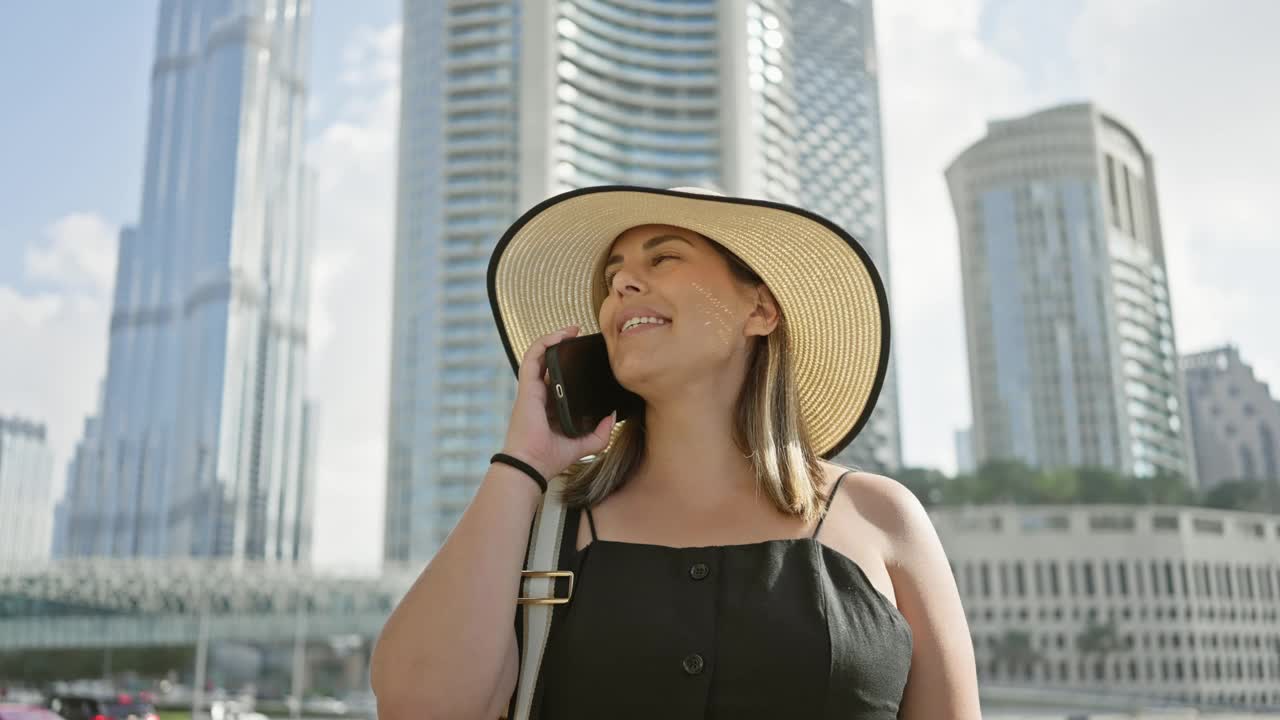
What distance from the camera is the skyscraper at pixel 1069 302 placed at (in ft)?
335

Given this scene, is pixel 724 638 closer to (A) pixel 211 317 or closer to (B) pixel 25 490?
(A) pixel 211 317

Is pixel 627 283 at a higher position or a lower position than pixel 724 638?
higher

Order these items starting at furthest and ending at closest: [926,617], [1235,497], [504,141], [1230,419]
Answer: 1. [1230,419]
2. [504,141]
3. [1235,497]
4. [926,617]

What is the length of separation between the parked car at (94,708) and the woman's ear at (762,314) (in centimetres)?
1770

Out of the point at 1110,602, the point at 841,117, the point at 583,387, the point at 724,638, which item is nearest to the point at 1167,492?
the point at 1110,602

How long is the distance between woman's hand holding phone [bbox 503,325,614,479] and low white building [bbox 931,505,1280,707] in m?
75.1

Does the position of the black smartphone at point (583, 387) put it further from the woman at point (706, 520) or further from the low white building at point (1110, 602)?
the low white building at point (1110, 602)

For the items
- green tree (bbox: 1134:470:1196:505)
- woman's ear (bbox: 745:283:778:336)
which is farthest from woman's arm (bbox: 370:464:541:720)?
green tree (bbox: 1134:470:1196:505)

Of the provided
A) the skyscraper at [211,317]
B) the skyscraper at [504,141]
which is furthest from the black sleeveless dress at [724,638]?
the skyscraper at [211,317]

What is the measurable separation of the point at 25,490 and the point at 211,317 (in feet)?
187

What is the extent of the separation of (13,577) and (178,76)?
377 ft

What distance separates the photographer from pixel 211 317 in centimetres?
13112

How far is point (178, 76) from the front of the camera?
14575 cm

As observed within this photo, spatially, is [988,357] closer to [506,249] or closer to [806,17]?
[806,17]
